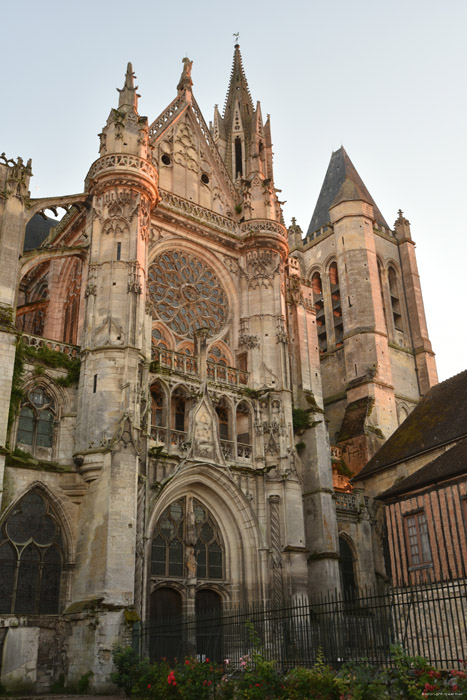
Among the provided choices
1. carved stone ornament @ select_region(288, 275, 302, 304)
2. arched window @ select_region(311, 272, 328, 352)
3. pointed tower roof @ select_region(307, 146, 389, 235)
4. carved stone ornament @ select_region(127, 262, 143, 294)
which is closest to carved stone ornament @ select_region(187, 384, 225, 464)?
carved stone ornament @ select_region(127, 262, 143, 294)

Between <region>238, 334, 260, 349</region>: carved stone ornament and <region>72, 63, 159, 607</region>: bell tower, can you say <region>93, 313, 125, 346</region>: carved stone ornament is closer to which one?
<region>72, 63, 159, 607</region>: bell tower

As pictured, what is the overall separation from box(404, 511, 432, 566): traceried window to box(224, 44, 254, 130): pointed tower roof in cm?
2073

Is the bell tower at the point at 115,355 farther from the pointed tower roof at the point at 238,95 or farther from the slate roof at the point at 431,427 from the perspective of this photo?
the slate roof at the point at 431,427

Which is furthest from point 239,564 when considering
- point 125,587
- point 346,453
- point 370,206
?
point 370,206

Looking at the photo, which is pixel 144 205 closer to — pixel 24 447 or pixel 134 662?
pixel 24 447

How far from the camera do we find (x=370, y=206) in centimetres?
3856

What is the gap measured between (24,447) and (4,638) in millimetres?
4772

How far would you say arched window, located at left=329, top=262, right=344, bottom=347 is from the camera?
37.1m

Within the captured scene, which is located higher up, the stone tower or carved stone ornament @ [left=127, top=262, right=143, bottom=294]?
the stone tower

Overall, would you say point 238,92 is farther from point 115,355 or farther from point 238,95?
point 115,355

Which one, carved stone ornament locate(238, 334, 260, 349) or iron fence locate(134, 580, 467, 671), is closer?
iron fence locate(134, 580, 467, 671)

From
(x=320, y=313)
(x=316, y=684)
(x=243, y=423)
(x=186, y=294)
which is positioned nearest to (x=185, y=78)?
(x=186, y=294)

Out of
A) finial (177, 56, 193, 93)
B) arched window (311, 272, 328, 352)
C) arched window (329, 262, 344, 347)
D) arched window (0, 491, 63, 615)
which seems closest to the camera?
arched window (0, 491, 63, 615)

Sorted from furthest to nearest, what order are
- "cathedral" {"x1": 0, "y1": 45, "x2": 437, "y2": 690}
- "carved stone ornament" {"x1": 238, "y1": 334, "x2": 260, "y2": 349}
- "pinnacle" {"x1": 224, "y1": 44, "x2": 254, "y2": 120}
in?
"pinnacle" {"x1": 224, "y1": 44, "x2": 254, "y2": 120} → "carved stone ornament" {"x1": 238, "y1": 334, "x2": 260, "y2": 349} → "cathedral" {"x1": 0, "y1": 45, "x2": 437, "y2": 690}
